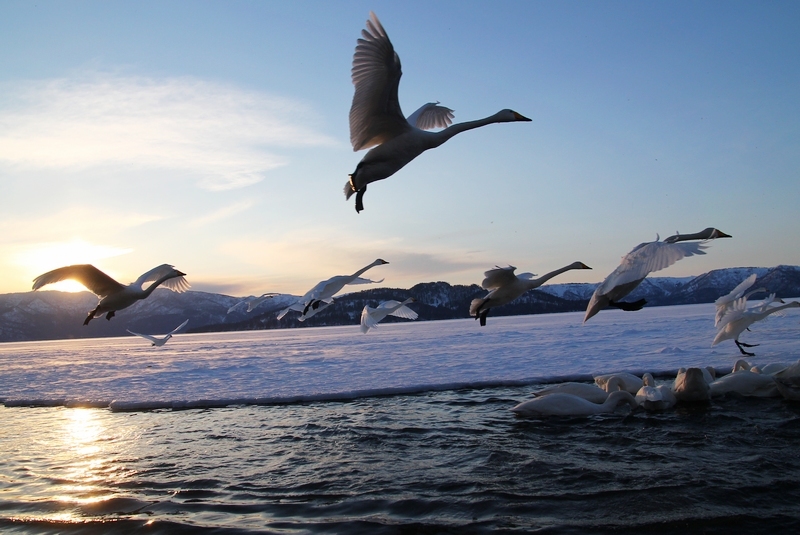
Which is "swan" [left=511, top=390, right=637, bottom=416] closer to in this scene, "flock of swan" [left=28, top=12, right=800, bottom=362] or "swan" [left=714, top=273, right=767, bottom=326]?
"flock of swan" [left=28, top=12, right=800, bottom=362]

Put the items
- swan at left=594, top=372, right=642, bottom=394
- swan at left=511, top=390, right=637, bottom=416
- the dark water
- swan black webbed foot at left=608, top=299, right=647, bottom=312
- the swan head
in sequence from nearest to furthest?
the dark water → swan black webbed foot at left=608, top=299, right=647, bottom=312 → the swan head → swan at left=511, top=390, right=637, bottom=416 → swan at left=594, top=372, right=642, bottom=394

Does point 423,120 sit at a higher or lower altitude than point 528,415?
higher

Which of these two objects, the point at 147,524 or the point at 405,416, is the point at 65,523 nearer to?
the point at 147,524

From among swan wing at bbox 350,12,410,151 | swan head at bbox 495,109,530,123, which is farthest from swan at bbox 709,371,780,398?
swan wing at bbox 350,12,410,151

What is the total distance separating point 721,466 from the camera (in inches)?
294

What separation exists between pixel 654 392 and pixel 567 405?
163 cm

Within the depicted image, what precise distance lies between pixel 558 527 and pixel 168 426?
348 inches

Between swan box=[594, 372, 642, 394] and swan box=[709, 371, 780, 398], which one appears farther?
swan box=[594, 372, 642, 394]

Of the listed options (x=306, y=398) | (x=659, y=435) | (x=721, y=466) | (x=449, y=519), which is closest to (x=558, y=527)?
(x=449, y=519)

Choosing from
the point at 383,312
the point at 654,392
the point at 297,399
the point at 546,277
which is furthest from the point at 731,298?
the point at 297,399

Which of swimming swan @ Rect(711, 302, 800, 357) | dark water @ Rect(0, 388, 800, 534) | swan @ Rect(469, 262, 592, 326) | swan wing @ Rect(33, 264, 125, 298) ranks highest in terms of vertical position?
swan wing @ Rect(33, 264, 125, 298)

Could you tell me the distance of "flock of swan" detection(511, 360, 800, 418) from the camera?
35.7ft

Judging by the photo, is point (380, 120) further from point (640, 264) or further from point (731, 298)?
point (731, 298)

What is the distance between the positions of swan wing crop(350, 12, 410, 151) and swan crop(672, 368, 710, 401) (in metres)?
7.22
